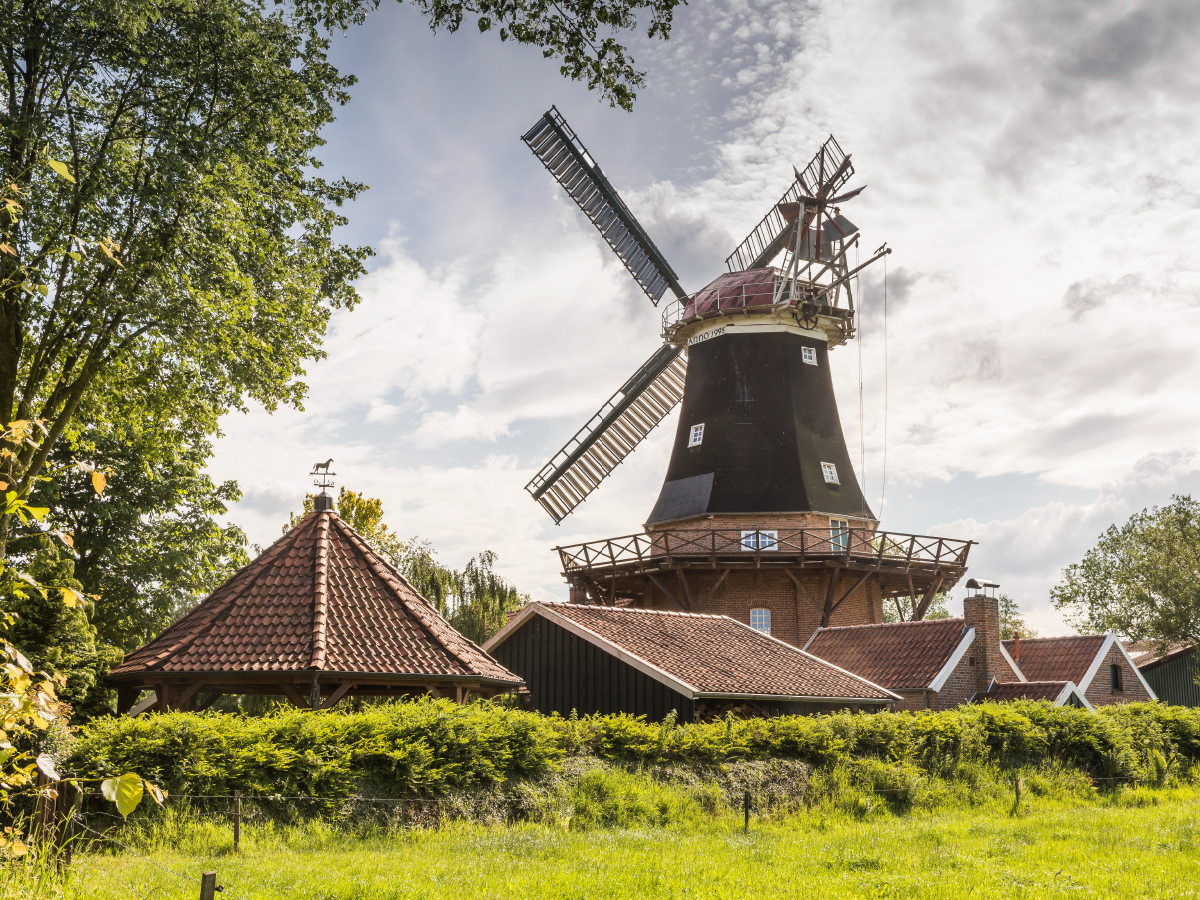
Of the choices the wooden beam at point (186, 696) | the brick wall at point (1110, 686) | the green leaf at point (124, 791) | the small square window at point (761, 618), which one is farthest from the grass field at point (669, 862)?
the brick wall at point (1110, 686)

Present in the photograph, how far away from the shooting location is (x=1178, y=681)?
3581 centimetres

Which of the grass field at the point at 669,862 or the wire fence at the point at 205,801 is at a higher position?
the wire fence at the point at 205,801

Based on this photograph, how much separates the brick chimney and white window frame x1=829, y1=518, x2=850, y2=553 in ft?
12.7

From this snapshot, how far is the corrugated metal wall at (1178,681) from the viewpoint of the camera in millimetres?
35156

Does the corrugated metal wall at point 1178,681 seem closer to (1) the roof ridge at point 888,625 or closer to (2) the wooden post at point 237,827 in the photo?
(1) the roof ridge at point 888,625

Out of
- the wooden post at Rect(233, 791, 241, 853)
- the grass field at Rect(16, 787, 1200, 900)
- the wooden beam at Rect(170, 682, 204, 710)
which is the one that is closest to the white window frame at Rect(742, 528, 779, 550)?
the grass field at Rect(16, 787, 1200, 900)

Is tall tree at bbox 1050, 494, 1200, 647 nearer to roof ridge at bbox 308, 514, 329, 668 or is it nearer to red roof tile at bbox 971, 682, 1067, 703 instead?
red roof tile at bbox 971, 682, 1067, 703

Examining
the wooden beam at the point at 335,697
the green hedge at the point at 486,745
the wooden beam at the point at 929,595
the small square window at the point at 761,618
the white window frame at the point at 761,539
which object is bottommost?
the green hedge at the point at 486,745

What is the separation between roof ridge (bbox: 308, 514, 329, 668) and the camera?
12.5 m

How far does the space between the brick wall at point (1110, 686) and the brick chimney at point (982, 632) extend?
4.04 meters

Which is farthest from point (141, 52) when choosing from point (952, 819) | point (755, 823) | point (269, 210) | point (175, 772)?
point (952, 819)

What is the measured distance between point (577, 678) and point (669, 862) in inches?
399

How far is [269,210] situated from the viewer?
55.8 ft

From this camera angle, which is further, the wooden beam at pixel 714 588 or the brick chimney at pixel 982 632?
the wooden beam at pixel 714 588
